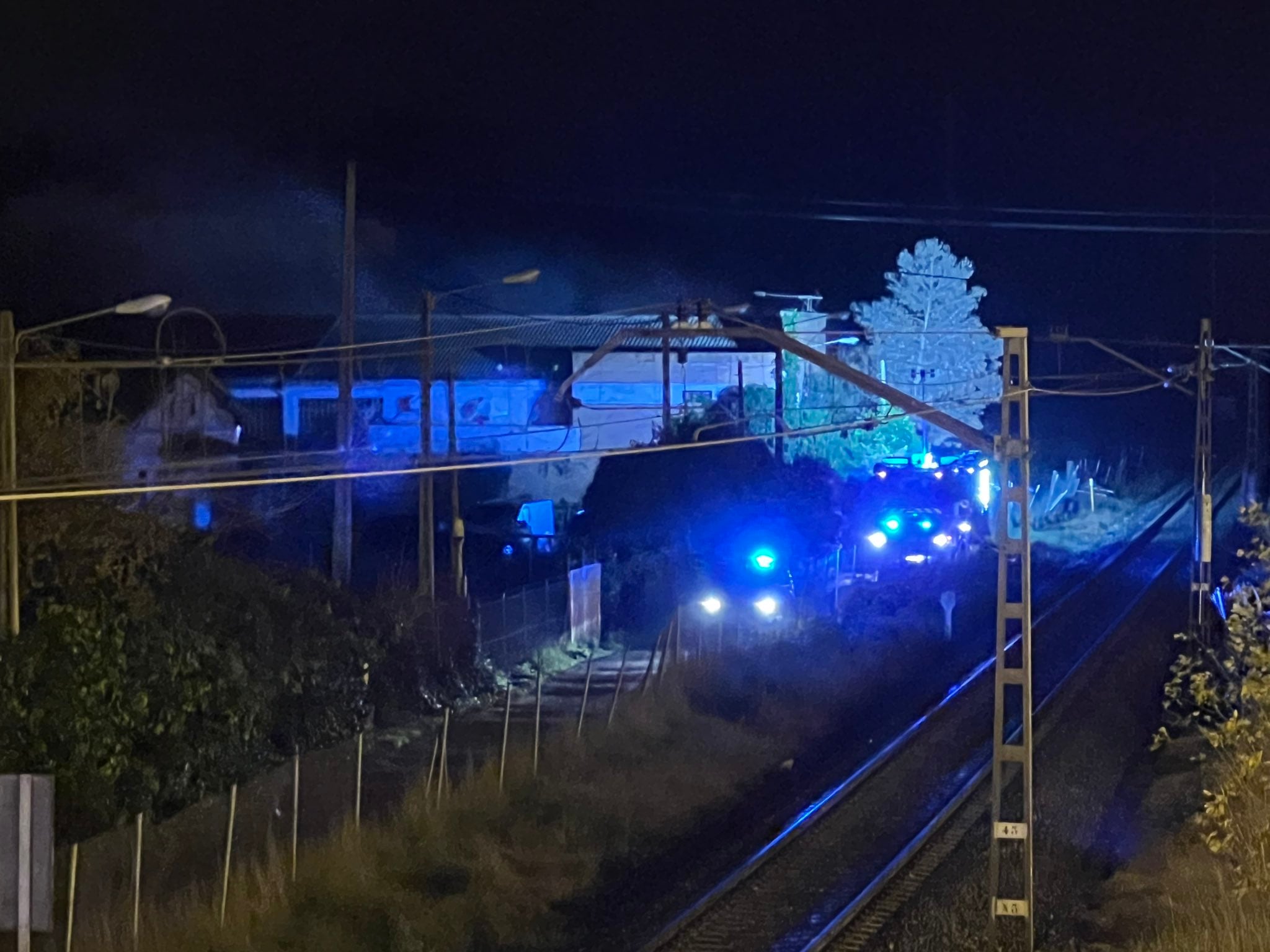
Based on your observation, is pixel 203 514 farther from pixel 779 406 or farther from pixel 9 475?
pixel 779 406

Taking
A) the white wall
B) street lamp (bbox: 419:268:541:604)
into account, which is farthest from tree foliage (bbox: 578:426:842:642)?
street lamp (bbox: 419:268:541:604)

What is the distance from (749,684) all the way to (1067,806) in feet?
20.3

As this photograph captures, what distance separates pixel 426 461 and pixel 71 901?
27.7 feet

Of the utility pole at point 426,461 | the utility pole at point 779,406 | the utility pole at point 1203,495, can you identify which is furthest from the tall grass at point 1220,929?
the utility pole at point 779,406

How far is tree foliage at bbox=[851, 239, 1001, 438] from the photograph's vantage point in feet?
149

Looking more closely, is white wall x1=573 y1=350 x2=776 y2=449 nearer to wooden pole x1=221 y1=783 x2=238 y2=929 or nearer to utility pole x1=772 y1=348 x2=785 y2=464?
utility pole x1=772 y1=348 x2=785 y2=464

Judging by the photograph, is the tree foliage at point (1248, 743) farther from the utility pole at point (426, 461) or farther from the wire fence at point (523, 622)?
the wire fence at point (523, 622)

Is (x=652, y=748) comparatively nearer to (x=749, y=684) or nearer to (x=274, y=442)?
(x=749, y=684)

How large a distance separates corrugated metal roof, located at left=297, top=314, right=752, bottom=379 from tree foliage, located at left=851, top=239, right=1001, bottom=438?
8772 millimetres

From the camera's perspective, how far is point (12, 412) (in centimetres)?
1099

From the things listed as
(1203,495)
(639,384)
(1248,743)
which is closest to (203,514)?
(1203,495)

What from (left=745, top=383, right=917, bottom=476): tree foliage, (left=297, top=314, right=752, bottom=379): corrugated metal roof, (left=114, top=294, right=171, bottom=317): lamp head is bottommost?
(left=745, top=383, right=917, bottom=476): tree foliage

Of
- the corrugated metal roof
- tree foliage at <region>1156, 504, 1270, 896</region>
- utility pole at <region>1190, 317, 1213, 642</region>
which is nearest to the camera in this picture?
tree foliage at <region>1156, 504, 1270, 896</region>

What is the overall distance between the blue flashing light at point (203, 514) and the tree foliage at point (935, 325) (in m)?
28.1
